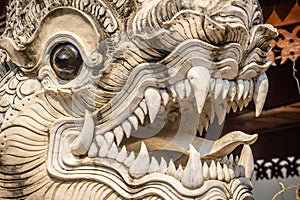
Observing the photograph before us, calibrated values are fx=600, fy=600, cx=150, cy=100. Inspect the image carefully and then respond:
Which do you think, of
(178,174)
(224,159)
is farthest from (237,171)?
(178,174)

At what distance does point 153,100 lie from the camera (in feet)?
3.40

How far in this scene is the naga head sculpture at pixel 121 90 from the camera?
40.5 inches

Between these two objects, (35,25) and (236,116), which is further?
(236,116)

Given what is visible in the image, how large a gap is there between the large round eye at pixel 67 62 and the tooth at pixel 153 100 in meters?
0.14

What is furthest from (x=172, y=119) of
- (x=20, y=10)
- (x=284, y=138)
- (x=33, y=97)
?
(x=284, y=138)

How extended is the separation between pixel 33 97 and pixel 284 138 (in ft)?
5.54

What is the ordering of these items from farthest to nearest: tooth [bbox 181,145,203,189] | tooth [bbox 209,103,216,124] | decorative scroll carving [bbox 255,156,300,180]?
1. decorative scroll carving [bbox 255,156,300,180]
2. tooth [bbox 209,103,216,124]
3. tooth [bbox 181,145,203,189]

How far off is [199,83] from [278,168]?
5.55 ft

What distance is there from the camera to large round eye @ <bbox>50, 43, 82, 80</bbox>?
1083mm

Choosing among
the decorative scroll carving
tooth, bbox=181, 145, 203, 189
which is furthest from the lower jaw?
the decorative scroll carving

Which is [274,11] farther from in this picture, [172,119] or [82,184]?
[82,184]

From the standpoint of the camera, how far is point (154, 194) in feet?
3.32

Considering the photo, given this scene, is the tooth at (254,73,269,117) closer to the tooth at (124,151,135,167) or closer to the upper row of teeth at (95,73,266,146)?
the upper row of teeth at (95,73,266,146)

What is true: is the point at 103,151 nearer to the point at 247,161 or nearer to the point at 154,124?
the point at 154,124
